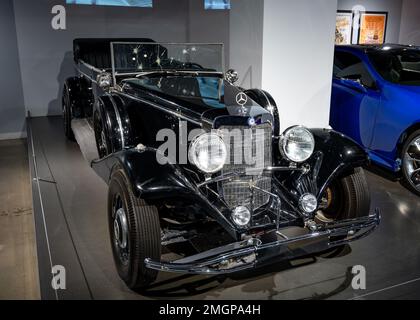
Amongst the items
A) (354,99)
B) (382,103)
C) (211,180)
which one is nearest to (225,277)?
(211,180)

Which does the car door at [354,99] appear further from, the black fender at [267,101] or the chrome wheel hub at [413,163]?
the black fender at [267,101]

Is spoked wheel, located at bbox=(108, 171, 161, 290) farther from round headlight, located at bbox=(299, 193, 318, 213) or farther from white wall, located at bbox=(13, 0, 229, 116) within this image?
white wall, located at bbox=(13, 0, 229, 116)

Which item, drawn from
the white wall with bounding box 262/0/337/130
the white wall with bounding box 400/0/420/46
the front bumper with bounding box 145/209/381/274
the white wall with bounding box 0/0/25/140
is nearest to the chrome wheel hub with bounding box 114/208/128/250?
the front bumper with bounding box 145/209/381/274

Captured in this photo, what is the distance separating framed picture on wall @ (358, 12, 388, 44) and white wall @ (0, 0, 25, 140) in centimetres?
599

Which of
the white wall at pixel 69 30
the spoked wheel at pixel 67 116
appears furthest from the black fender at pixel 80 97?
the white wall at pixel 69 30

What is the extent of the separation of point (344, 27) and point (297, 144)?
581cm

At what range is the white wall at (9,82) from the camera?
228 inches

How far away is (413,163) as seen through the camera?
149 inches

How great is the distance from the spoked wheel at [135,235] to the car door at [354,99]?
290 cm

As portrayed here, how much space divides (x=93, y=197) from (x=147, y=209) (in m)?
1.49

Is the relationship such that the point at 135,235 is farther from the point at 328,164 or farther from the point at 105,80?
the point at 105,80

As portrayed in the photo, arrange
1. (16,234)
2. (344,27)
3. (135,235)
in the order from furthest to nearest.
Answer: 1. (344,27)
2. (16,234)
3. (135,235)
